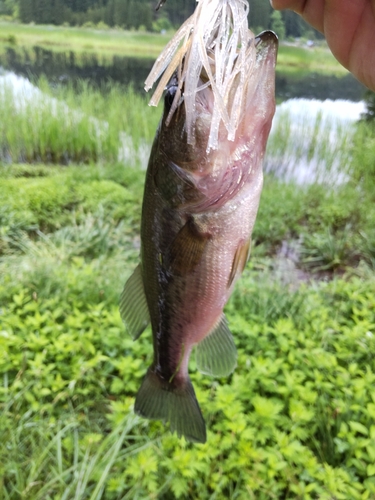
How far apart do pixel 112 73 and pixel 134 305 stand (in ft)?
43.5

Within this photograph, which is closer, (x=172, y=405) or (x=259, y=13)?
(x=172, y=405)

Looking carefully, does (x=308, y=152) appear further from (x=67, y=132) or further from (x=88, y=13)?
(x=88, y=13)

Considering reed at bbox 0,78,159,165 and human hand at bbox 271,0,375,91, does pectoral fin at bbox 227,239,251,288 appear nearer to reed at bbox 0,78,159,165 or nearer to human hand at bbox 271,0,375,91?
human hand at bbox 271,0,375,91

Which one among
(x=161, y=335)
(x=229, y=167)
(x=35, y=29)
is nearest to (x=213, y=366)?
(x=161, y=335)

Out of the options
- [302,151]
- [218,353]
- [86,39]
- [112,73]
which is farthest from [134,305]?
[86,39]

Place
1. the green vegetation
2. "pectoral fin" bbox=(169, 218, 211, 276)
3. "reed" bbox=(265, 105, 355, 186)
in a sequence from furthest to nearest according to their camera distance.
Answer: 1. the green vegetation
2. "reed" bbox=(265, 105, 355, 186)
3. "pectoral fin" bbox=(169, 218, 211, 276)

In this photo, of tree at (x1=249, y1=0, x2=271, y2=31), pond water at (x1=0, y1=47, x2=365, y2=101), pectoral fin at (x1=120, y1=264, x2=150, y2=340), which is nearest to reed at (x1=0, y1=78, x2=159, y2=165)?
pond water at (x1=0, y1=47, x2=365, y2=101)

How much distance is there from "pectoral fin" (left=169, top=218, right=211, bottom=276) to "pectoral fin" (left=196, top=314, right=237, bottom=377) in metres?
0.27

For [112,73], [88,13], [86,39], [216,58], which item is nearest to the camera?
[216,58]

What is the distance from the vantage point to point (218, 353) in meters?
1.31

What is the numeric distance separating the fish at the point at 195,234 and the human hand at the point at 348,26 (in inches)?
26.1

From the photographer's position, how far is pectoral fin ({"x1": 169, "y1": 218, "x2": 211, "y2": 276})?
1.07 m

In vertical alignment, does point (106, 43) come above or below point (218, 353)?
above

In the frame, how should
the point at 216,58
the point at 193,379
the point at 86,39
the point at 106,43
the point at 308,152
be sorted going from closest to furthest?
the point at 216,58
the point at 193,379
the point at 308,152
the point at 86,39
the point at 106,43
